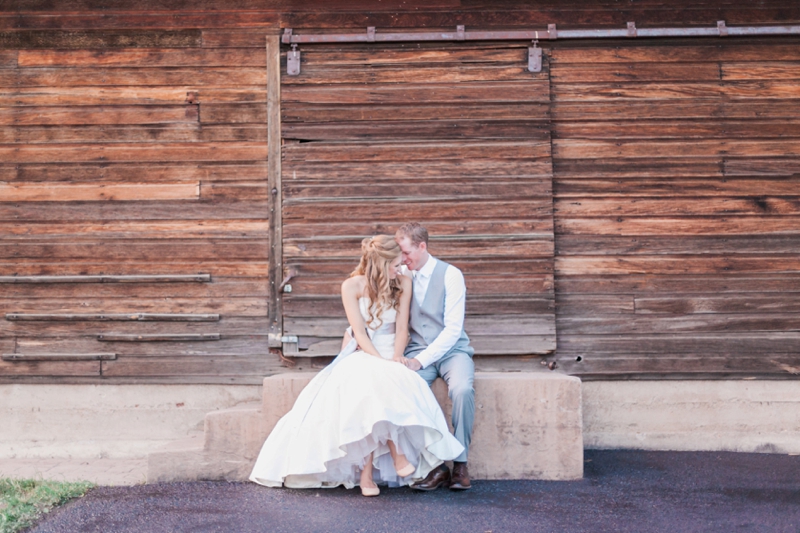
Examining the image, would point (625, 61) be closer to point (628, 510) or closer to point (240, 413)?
point (628, 510)

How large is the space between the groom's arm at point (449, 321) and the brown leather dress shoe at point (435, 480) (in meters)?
0.70

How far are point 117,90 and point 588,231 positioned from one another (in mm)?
4304

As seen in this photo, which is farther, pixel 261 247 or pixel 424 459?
pixel 261 247

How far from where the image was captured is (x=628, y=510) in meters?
4.35

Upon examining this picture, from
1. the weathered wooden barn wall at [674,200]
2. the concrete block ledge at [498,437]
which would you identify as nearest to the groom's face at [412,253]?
the concrete block ledge at [498,437]

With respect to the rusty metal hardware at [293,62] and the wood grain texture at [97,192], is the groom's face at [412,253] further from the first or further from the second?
the wood grain texture at [97,192]

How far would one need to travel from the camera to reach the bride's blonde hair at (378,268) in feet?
15.9

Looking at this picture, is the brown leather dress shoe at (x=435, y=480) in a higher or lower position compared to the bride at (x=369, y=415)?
lower

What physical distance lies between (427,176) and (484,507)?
9.41ft

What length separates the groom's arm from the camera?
196 inches

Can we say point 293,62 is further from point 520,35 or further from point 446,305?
point 446,305

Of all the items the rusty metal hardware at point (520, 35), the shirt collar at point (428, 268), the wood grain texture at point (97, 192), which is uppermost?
the rusty metal hardware at point (520, 35)

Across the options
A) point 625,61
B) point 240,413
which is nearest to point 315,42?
point 625,61

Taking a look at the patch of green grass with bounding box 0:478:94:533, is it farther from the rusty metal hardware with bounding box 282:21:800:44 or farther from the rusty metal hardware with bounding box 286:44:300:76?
the rusty metal hardware with bounding box 282:21:800:44
